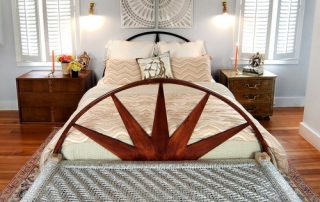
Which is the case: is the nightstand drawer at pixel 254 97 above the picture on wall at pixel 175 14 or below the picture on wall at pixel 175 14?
below

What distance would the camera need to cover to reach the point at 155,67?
404cm

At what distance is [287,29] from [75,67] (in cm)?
275

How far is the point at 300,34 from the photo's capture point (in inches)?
193

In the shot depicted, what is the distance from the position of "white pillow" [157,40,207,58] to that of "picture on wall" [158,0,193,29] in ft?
1.05

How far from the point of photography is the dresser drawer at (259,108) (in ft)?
15.1

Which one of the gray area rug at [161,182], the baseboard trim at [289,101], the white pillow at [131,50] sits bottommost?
the baseboard trim at [289,101]

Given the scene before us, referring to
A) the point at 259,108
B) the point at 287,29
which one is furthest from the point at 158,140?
the point at 287,29

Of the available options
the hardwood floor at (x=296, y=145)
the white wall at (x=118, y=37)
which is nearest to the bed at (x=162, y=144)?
the hardwood floor at (x=296, y=145)

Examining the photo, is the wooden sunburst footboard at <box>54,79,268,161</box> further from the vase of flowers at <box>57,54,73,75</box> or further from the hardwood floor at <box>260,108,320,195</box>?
the vase of flowers at <box>57,54,73,75</box>

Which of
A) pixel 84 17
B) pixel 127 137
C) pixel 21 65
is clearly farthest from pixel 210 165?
pixel 21 65

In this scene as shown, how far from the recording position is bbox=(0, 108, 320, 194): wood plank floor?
3338 mm

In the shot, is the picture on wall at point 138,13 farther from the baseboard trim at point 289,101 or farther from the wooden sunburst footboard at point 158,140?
the wooden sunburst footboard at point 158,140

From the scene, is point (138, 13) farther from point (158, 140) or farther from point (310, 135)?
point (158, 140)

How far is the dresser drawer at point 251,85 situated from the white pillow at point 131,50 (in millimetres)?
1057
